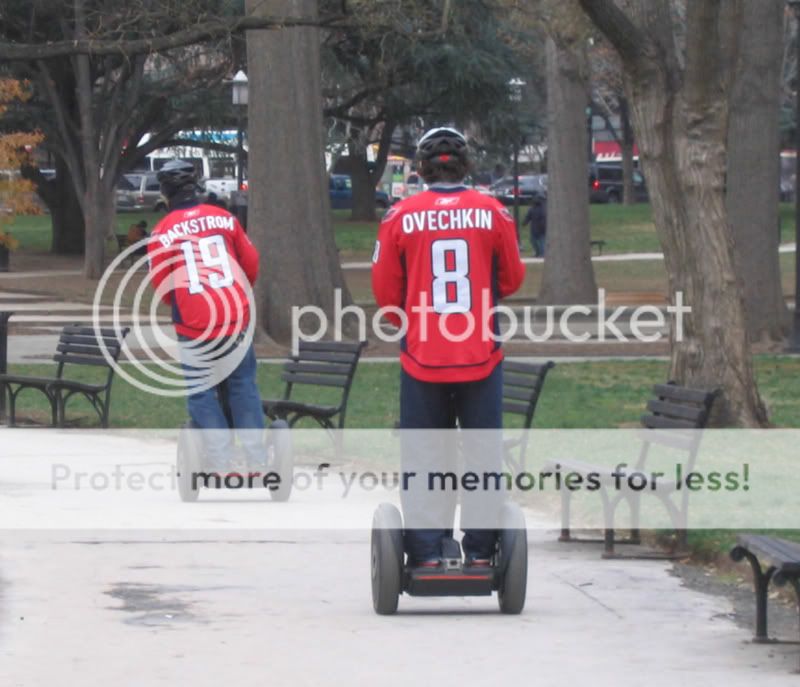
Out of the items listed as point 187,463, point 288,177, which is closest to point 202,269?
point 187,463

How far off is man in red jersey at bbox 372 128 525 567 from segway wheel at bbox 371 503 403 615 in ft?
0.25

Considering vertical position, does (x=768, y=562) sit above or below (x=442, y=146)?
below

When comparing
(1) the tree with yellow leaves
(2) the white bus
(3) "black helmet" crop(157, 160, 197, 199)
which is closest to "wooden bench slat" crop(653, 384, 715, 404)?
(3) "black helmet" crop(157, 160, 197, 199)

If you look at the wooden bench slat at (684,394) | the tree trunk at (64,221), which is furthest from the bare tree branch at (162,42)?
the tree trunk at (64,221)

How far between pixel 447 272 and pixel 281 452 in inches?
142

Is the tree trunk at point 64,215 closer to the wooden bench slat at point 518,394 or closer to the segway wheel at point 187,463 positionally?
the wooden bench slat at point 518,394

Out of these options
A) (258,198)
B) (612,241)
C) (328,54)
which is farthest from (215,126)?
(258,198)

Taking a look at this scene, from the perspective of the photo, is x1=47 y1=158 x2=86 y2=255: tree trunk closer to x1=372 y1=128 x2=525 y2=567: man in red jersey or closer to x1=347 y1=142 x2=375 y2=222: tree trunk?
x1=347 y1=142 x2=375 y2=222: tree trunk

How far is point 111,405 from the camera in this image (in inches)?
662

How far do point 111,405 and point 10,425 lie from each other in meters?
1.85

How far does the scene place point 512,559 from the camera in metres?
7.02

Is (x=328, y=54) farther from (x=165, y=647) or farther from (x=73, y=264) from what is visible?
(x=165, y=647)

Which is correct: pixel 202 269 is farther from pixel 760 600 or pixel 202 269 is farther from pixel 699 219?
pixel 699 219

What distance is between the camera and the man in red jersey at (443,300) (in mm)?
6871
